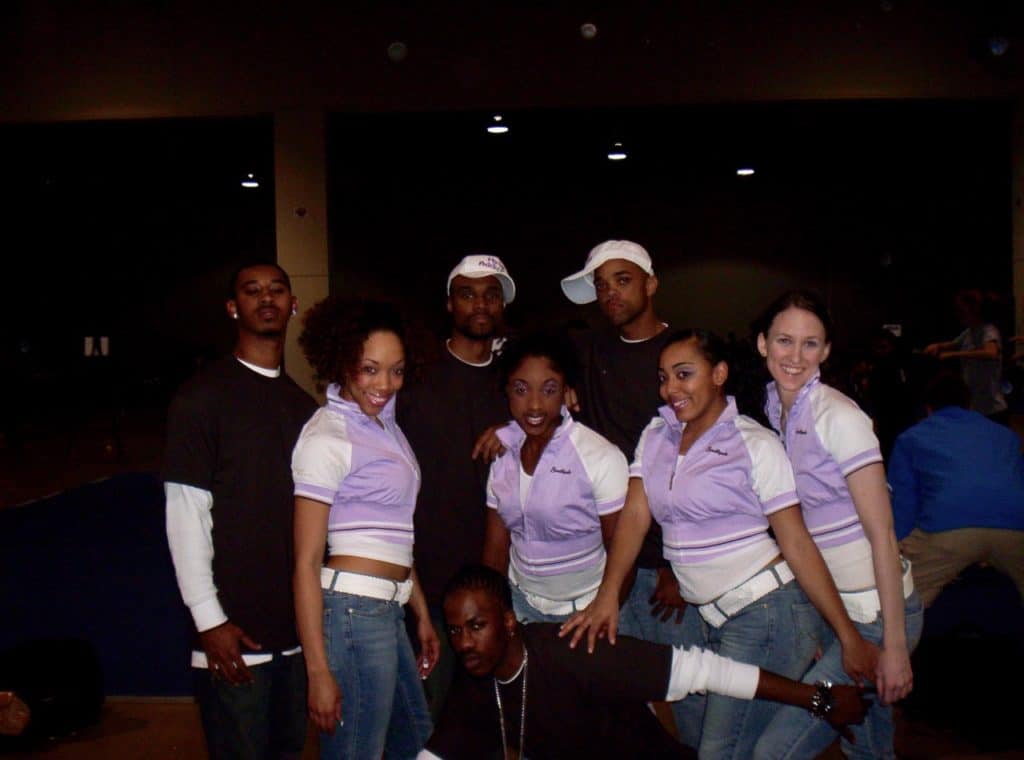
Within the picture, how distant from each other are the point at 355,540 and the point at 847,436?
1.28 meters

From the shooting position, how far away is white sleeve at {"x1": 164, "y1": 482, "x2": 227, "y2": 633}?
238 cm

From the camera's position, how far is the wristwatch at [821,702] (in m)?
2.19

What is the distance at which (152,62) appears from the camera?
423 inches

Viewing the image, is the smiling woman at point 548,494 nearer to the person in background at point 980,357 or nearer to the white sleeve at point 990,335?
the person in background at point 980,357

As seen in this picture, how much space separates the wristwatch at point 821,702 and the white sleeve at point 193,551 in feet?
4.99

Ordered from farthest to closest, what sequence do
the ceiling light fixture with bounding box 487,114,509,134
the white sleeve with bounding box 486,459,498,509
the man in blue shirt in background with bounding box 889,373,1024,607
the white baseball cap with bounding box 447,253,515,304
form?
1. the ceiling light fixture with bounding box 487,114,509,134
2. the man in blue shirt in background with bounding box 889,373,1024,607
3. the white baseball cap with bounding box 447,253,515,304
4. the white sleeve with bounding box 486,459,498,509

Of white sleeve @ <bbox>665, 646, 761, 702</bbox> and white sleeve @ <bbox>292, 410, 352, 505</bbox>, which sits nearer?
white sleeve @ <bbox>665, 646, 761, 702</bbox>

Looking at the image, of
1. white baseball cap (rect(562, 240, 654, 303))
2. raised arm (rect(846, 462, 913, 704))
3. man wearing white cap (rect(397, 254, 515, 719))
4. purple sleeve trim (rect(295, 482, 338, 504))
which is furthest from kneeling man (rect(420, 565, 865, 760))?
white baseball cap (rect(562, 240, 654, 303))

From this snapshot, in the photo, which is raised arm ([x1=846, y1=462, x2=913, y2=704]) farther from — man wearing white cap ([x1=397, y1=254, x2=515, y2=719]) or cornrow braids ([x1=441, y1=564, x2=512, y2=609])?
man wearing white cap ([x1=397, y1=254, x2=515, y2=719])

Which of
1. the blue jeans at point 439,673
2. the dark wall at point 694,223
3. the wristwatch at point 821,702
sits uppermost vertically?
the dark wall at point 694,223

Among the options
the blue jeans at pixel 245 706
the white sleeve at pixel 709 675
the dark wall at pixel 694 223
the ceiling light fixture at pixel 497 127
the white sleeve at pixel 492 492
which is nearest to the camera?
the white sleeve at pixel 709 675

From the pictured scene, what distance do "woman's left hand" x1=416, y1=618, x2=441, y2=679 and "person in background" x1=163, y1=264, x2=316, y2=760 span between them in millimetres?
374

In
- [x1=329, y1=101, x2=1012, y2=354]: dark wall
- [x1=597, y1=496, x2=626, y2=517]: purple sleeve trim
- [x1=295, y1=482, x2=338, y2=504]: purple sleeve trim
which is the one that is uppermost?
[x1=329, y1=101, x2=1012, y2=354]: dark wall

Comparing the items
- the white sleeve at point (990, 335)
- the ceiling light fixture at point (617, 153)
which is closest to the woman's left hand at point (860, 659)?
the white sleeve at point (990, 335)
